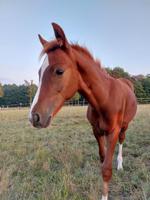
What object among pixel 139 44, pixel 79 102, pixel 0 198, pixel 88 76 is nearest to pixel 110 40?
pixel 139 44

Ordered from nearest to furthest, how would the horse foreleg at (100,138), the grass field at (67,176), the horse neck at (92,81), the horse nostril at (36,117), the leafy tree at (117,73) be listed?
the horse nostril at (36,117) → the horse neck at (92,81) → the grass field at (67,176) → the horse foreleg at (100,138) → the leafy tree at (117,73)

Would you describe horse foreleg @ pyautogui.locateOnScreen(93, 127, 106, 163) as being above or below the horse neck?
below

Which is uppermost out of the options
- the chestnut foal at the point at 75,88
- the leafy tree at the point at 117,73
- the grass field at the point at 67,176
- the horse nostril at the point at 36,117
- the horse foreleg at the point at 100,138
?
the leafy tree at the point at 117,73

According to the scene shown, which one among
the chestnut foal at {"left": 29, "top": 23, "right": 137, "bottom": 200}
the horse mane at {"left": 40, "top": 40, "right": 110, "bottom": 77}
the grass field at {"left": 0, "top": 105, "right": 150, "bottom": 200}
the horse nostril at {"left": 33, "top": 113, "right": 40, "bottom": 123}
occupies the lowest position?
the grass field at {"left": 0, "top": 105, "right": 150, "bottom": 200}

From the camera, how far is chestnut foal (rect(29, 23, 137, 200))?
171cm

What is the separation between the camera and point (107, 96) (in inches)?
92.3

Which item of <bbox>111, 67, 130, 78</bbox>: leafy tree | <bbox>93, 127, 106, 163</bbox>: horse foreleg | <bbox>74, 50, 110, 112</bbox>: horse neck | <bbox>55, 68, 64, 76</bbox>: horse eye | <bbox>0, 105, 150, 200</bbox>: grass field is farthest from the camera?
<bbox>111, 67, 130, 78</bbox>: leafy tree

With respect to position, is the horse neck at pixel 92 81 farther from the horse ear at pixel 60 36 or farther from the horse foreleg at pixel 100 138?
the horse foreleg at pixel 100 138

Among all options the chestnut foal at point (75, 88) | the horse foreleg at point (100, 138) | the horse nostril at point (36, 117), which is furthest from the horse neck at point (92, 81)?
the horse nostril at point (36, 117)

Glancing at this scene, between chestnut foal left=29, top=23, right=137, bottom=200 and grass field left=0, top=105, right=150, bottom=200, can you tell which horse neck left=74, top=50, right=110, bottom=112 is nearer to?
chestnut foal left=29, top=23, right=137, bottom=200

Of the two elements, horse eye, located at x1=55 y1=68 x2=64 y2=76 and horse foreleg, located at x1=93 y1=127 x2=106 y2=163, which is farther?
horse foreleg, located at x1=93 y1=127 x2=106 y2=163

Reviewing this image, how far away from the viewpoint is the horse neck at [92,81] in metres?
2.08

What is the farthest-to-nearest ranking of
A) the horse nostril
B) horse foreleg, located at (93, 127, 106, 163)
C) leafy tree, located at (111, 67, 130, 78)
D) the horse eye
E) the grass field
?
1. leafy tree, located at (111, 67, 130, 78)
2. horse foreleg, located at (93, 127, 106, 163)
3. the grass field
4. the horse eye
5. the horse nostril

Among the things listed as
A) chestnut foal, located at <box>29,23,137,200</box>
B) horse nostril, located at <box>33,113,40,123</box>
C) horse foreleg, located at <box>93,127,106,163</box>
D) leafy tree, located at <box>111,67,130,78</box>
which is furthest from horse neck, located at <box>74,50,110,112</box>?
leafy tree, located at <box>111,67,130,78</box>
